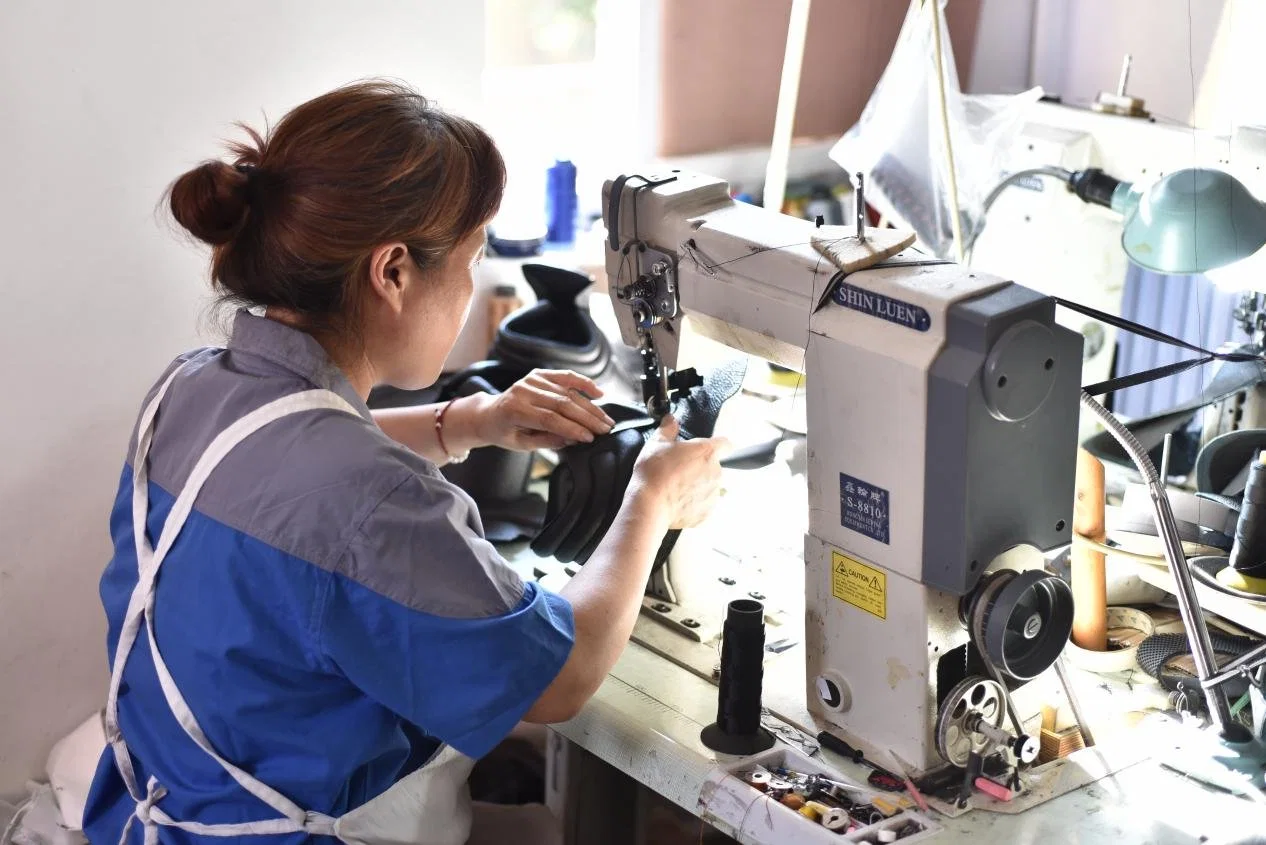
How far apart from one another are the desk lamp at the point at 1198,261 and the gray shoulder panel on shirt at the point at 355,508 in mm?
658

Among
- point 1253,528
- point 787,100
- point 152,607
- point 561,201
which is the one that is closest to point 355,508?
point 152,607

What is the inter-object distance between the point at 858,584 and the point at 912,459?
0.59 feet

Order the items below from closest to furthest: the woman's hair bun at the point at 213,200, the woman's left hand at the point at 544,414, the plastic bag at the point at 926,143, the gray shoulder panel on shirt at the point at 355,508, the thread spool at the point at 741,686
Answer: the gray shoulder panel on shirt at the point at 355,508 < the woman's hair bun at the point at 213,200 < the thread spool at the point at 741,686 < the woman's left hand at the point at 544,414 < the plastic bag at the point at 926,143

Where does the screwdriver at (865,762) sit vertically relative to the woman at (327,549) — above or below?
below

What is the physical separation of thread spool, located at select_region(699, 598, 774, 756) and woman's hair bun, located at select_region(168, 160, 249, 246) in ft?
2.19

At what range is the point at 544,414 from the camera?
1.77 meters

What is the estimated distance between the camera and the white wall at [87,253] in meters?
2.03

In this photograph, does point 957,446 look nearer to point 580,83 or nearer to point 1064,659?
point 1064,659

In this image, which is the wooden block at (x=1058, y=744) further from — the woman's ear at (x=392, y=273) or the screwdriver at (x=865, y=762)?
the woman's ear at (x=392, y=273)

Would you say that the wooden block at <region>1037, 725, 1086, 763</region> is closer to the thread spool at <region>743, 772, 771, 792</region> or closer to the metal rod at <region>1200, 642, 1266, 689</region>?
the metal rod at <region>1200, 642, 1266, 689</region>

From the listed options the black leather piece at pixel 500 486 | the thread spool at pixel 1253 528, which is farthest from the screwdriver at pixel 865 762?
the black leather piece at pixel 500 486

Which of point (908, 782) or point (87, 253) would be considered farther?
point (87, 253)

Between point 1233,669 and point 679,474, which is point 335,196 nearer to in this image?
point 679,474

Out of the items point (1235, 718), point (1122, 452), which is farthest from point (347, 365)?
point (1122, 452)
